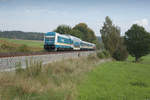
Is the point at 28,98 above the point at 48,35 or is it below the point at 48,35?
below

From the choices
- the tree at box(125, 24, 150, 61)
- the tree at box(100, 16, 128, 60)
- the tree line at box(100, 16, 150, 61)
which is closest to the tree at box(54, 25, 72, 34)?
the tree line at box(100, 16, 150, 61)

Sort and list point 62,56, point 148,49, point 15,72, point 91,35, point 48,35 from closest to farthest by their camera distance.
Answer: point 15,72 < point 62,56 < point 48,35 < point 148,49 < point 91,35

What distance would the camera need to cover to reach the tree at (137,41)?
4412 centimetres

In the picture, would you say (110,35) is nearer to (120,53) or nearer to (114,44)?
→ (114,44)

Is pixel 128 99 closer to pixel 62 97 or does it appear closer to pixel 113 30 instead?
Answer: pixel 62 97

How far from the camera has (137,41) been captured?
44.9 m

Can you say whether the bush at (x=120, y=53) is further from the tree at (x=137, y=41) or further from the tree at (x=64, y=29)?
the tree at (x=64, y=29)

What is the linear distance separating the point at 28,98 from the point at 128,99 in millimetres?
4461

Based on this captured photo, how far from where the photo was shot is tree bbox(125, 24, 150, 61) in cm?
4412

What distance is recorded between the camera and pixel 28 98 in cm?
589

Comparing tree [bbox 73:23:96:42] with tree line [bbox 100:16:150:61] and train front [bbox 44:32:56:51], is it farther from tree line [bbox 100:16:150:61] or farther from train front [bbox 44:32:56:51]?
→ train front [bbox 44:32:56:51]

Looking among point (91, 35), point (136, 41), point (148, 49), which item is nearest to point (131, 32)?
point (136, 41)

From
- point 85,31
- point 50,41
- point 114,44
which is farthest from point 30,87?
point 85,31

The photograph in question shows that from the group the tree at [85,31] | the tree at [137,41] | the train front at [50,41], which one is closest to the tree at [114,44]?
the tree at [137,41]
